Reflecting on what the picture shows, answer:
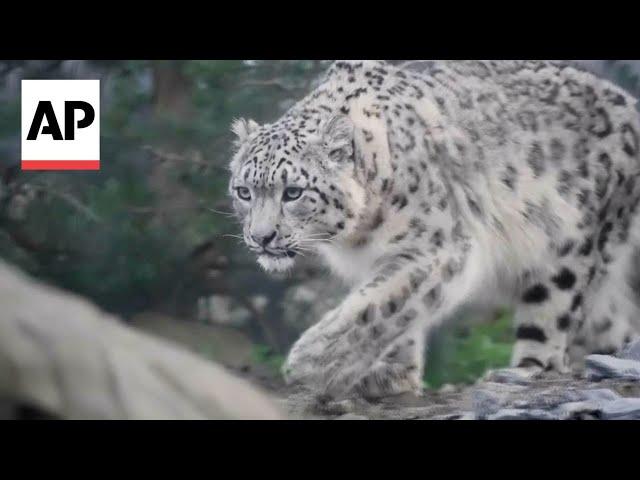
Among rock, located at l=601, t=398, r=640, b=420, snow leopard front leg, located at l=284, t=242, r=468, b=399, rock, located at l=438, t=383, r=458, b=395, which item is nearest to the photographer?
snow leopard front leg, located at l=284, t=242, r=468, b=399

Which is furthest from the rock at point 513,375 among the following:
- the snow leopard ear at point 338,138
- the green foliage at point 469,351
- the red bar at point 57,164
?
the red bar at point 57,164

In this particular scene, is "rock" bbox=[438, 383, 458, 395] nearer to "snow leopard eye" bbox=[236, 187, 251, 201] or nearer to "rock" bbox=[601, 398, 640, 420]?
"rock" bbox=[601, 398, 640, 420]

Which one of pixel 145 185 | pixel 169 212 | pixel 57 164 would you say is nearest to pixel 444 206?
pixel 169 212

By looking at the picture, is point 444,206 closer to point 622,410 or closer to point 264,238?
point 264,238

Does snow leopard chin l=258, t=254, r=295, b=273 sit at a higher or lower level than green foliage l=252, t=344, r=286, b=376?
higher

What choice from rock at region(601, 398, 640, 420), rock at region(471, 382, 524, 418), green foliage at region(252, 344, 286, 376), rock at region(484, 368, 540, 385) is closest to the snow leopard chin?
green foliage at region(252, 344, 286, 376)

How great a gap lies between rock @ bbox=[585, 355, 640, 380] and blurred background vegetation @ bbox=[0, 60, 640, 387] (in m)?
0.70

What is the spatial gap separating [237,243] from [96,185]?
66cm

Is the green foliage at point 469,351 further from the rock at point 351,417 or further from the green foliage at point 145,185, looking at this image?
the green foliage at point 145,185

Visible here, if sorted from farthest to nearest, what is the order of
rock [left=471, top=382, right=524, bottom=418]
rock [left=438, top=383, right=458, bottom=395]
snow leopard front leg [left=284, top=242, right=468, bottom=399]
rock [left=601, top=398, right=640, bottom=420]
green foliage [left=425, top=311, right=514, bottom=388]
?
green foliage [left=425, top=311, right=514, bottom=388]
rock [left=438, top=383, right=458, bottom=395]
rock [left=471, top=382, right=524, bottom=418]
rock [left=601, top=398, right=640, bottom=420]
snow leopard front leg [left=284, top=242, right=468, bottom=399]

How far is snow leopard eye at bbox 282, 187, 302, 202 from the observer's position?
494cm

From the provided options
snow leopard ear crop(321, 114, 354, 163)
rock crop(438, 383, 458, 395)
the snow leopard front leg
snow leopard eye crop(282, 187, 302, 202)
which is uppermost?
snow leopard ear crop(321, 114, 354, 163)

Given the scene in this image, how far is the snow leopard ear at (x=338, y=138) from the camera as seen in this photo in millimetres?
5023

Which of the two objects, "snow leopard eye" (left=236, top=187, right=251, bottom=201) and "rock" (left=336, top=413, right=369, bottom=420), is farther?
"snow leopard eye" (left=236, top=187, right=251, bottom=201)
